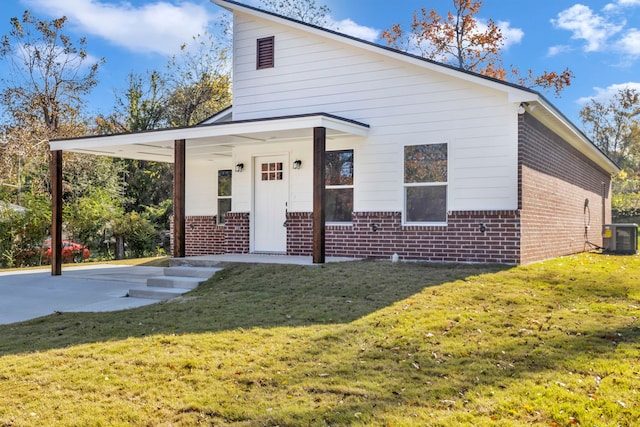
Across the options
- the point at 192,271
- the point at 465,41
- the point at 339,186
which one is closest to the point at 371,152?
A: the point at 339,186

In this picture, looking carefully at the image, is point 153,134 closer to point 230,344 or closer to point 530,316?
point 230,344

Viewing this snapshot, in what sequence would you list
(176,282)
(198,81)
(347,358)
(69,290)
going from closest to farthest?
(347,358), (176,282), (69,290), (198,81)

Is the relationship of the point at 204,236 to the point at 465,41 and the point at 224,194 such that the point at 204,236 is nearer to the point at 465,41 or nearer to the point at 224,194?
the point at 224,194

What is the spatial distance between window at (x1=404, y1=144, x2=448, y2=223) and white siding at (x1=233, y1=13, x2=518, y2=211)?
145 mm

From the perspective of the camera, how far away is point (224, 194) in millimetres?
15922

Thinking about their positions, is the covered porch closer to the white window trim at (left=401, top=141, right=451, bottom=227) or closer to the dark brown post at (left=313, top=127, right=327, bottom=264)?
the dark brown post at (left=313, top=127, right=327, bottom=264)

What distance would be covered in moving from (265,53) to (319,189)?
475 centimetres

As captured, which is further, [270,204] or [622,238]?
[622,238]

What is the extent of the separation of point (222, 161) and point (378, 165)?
6.18 m

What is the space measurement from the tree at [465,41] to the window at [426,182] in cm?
1739

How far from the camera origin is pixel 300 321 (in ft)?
21.9

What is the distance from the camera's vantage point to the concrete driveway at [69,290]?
8.48m

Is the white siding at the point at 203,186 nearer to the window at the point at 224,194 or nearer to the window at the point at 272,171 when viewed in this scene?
the window at the point at 224,194

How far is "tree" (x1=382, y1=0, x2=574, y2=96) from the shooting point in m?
26.4
